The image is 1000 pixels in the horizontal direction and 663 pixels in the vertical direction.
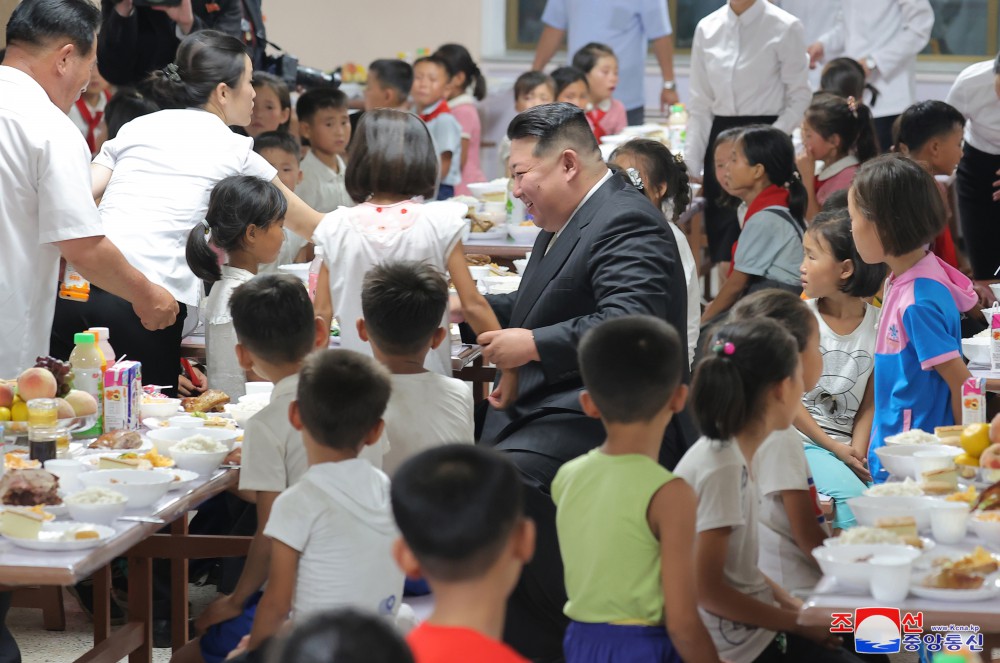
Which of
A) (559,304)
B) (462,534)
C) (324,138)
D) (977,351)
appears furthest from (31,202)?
(324,138)

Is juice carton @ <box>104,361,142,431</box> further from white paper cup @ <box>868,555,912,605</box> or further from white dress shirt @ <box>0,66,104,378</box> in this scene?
white paper cup @ <box>868,555,912,605</box>

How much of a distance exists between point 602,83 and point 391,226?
190 inches

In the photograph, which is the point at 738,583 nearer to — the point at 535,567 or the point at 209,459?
the point at 535,567

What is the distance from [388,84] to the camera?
7.54 m

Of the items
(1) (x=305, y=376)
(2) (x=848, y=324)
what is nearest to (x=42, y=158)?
(1) (x=305, y=376)

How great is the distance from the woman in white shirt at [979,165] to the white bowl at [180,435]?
422 cm

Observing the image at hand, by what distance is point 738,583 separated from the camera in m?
2.29

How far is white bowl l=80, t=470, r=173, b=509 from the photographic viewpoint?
235 cm

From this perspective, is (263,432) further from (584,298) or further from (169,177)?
(169,177)

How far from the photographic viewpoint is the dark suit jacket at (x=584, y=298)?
9.54 feet

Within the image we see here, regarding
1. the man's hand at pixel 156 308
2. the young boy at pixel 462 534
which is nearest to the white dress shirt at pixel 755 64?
the man's hand at pixel 156 308

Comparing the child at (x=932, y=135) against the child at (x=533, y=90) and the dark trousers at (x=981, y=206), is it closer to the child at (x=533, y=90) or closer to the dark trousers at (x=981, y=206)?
the dark trousers at (x=981, y=206)

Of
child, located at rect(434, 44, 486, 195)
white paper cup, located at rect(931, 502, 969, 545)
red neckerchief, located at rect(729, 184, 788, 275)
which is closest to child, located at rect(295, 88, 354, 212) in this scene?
child, located at rect(434, 44, 486, 195)

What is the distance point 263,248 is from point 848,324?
64.7 inches
